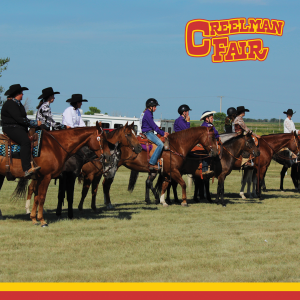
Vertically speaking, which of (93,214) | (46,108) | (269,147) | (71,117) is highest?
(46,108)

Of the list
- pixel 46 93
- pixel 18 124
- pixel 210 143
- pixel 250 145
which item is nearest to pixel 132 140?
pixel 46 93

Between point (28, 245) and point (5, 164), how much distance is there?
7.62 feet

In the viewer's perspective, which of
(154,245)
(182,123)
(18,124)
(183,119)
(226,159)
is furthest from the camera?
(183,119)

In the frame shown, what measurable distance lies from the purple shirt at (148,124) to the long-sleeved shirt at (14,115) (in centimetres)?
417

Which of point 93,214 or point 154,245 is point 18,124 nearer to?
point 93,214

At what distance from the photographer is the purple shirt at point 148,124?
40.6ft

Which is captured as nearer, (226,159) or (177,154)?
(177,154)

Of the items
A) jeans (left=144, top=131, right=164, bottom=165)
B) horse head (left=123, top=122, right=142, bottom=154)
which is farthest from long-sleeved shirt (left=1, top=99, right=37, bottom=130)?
jeans (left=144, top=131, right=164, bottom=165)

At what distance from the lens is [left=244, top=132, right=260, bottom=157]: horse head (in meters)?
13.6

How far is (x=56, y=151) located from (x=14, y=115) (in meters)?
1.19

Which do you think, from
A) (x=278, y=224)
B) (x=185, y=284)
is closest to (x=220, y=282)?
(x=185, y=284)

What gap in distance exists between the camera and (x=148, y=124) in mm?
12539

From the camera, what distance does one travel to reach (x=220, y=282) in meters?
5.44

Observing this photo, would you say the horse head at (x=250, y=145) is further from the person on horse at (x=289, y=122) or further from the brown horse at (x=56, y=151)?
the brown horse at (x=56, y=151)
